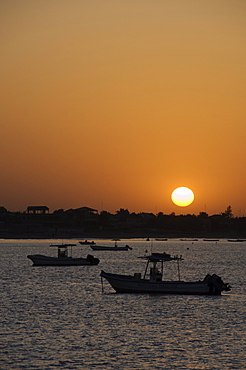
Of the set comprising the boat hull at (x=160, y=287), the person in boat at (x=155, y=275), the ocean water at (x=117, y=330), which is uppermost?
the person in boat at (x=155, y=275)

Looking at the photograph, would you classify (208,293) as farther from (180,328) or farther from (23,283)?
(23,283)

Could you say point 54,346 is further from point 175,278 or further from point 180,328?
point 175,278

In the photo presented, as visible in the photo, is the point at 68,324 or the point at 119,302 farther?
the point at 119,302

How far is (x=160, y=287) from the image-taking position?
263 feet

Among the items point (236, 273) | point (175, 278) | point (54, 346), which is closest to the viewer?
point (54, 346)

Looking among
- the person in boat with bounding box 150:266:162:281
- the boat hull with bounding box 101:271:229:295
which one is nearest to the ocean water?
the boat hull with bounding box 101:271:229:295

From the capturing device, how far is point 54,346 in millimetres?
49156

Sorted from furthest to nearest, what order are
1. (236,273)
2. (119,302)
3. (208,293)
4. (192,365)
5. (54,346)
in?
(236,273)
(208,293)
(119,302)
(54,346)
(192,365)

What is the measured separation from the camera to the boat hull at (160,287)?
8044 centimetres

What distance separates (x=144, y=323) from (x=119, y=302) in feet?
50.7

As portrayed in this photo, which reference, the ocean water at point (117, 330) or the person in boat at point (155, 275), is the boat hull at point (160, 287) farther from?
the ocean water at point (117, 330)

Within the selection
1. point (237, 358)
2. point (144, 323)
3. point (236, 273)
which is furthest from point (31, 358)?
point (236, 273)

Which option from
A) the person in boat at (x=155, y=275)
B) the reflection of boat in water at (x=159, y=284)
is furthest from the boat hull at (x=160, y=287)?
the person in boat at (x=155, y=275)

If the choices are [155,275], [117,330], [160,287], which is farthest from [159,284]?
[117,330]
